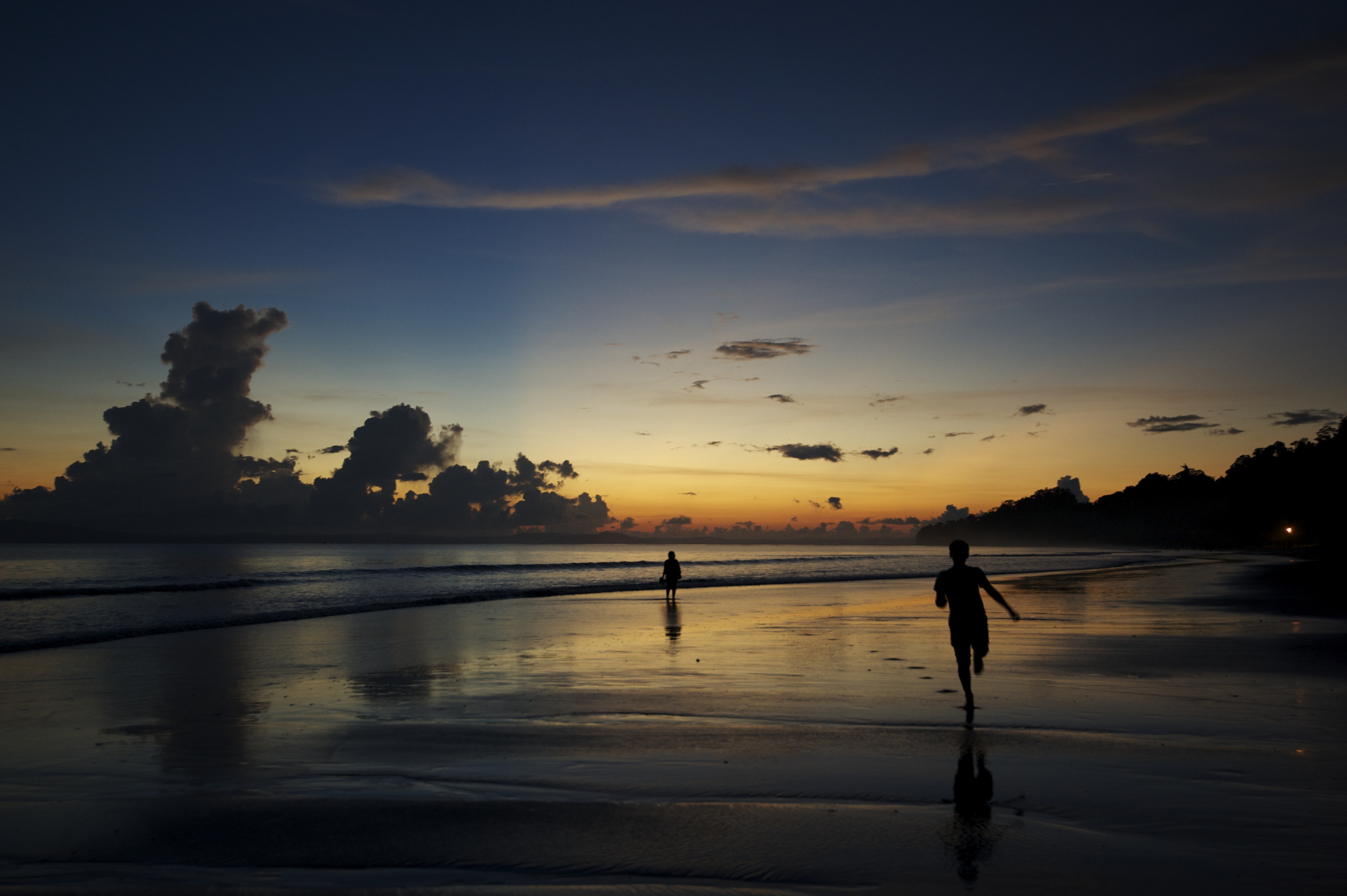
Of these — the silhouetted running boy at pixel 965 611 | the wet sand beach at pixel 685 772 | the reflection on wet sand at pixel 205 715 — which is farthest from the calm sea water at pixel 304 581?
the silhouetted running boy at pixel 965 611

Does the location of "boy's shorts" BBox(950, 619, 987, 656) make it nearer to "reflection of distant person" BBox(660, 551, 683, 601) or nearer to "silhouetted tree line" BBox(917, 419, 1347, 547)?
"reflection of distant person" BBox(660, 551, 683, 601)

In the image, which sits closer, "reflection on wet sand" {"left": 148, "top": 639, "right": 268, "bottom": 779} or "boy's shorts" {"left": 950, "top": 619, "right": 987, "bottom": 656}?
"reflection on wet sand" {"left": 148, "top": 639, "right": 268, "bottom": 779}

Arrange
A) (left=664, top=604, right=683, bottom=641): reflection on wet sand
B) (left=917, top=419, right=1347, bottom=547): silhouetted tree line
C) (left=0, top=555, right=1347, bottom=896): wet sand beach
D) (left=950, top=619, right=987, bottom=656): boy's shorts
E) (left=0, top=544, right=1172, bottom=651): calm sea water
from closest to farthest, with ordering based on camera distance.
A: 1. (left=0, top=555, right=1347, bottom=896): wet sand beach
2. (left=950, top=619, right=987, bottom=656): boy's shorts
3. (left=664, top=604, right=683, bottom=641): reflection on wet sand
4. (left=0, top=544, right=1172, bottom=651): calm sea water
5. (left=917, top=419, right=1347, bottom=547): silhouetted tree line

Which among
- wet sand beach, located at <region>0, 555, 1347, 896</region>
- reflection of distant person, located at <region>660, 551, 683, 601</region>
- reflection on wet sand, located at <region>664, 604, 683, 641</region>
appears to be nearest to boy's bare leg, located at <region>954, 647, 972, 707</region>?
wet sand beach, located at <region>0, 555, 1347, 896</region>

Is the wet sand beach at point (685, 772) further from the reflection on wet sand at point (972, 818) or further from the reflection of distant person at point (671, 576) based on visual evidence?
the reflection of distant person at point (671, 576)

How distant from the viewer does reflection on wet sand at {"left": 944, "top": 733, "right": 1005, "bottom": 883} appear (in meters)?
5.39

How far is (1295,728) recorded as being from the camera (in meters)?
9.05

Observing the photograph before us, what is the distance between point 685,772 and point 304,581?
5332 centimetres

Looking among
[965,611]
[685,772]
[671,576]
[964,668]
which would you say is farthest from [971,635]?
[671,576]

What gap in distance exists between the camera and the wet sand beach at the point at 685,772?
212 inches

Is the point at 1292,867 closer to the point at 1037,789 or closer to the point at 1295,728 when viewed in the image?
the point at 1037,789

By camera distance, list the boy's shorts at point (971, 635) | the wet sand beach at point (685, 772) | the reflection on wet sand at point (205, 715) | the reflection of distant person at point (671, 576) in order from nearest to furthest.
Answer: the wet sand beach at point (685, 772) < the reflection on wet sand at point (205, 715) < the boy's shorts at point (971, 635) < the reflection of distant person at point (671, 576)

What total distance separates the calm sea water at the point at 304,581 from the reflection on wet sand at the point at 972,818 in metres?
22.2

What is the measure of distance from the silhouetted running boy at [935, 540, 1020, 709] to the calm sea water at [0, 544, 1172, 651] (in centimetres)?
2166
